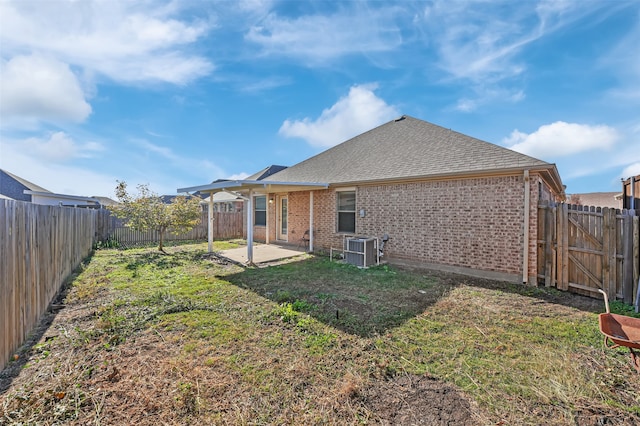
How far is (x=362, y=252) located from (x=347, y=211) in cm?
240

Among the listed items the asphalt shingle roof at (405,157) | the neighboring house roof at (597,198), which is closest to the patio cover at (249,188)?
the asphalt shingle roof at (405,157)

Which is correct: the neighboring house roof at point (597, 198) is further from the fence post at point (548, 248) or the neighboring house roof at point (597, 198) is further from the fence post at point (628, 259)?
the fence post at point (628, 259)

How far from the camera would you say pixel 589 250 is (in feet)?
18.9

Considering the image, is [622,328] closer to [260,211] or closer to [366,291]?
[366,291]

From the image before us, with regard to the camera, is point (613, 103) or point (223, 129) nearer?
point (613, 103)

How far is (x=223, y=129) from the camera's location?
1376 centimetres

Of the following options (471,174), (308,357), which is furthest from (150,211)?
(471,174)

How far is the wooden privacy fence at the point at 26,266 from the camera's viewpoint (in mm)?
2991

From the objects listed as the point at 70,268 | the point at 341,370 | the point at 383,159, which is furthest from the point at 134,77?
the point at 341,370

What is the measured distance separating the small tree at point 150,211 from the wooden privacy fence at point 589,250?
12461mm

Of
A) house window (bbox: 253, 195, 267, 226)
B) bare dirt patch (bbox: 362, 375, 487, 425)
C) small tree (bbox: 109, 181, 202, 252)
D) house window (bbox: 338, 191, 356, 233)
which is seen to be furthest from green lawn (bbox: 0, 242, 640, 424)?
house window (bbox: 253, 195, 267, 226)

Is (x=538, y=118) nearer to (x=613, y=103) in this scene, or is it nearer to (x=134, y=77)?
(x=613, y=103)

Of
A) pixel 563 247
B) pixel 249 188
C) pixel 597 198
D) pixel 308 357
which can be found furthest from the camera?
pixel 597 198

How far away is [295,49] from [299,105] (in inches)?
153
